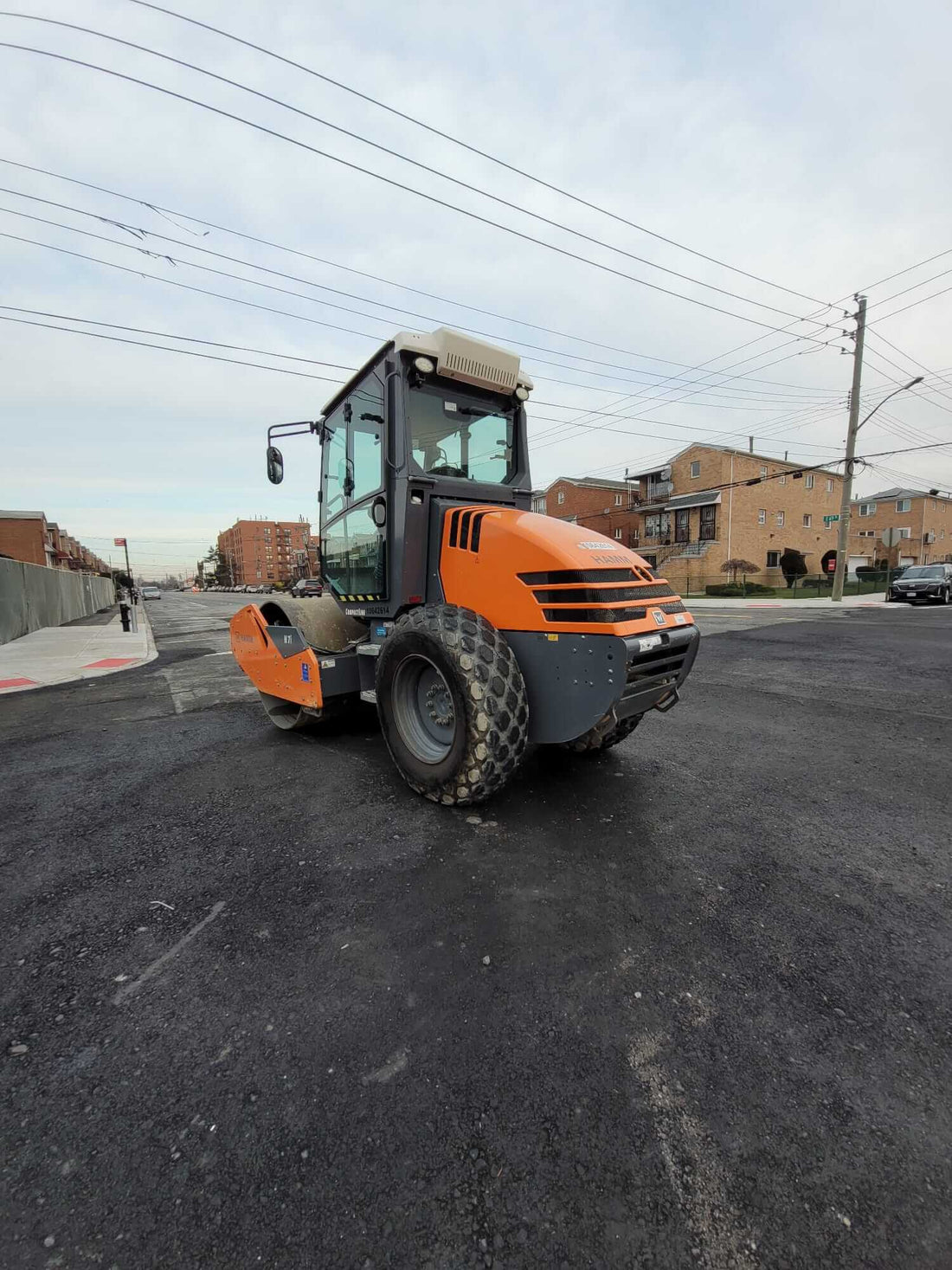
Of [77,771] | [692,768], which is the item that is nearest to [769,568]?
[692,768]

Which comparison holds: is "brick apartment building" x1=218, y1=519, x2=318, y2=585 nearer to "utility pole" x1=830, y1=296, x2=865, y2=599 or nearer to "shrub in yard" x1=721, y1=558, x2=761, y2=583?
"shrub in yard" x1=721, y1=558, x2=761, y2=583

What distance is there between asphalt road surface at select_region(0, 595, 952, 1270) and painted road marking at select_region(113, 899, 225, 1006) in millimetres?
12

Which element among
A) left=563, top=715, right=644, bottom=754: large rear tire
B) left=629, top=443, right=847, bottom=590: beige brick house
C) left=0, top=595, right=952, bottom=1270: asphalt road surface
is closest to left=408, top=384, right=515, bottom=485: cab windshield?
left=563, top=715, right=644, bottom=754: large rear tire

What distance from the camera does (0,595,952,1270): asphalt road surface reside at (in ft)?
4.09

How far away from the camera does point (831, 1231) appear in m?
1.22

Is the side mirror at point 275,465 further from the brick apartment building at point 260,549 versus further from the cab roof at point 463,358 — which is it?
the brick apartment building at point 260,549

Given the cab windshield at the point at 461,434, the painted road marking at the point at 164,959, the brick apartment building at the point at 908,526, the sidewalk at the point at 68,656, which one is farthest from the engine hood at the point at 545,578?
the brick apartment building at the point at 908,526

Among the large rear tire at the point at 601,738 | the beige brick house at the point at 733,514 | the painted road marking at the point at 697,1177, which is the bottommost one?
the painted road marking at the point at 697,1177

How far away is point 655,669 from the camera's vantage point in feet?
10.7

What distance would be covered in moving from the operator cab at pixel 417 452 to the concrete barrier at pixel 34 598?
15309 millimetres

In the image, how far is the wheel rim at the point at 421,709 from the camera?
11.7 ft

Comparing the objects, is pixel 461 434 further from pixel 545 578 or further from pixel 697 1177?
pixel 697 1177

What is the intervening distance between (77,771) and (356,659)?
2.46 metres

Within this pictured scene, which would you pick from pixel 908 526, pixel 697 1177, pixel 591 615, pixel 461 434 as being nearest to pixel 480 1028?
pixel 697 1177
